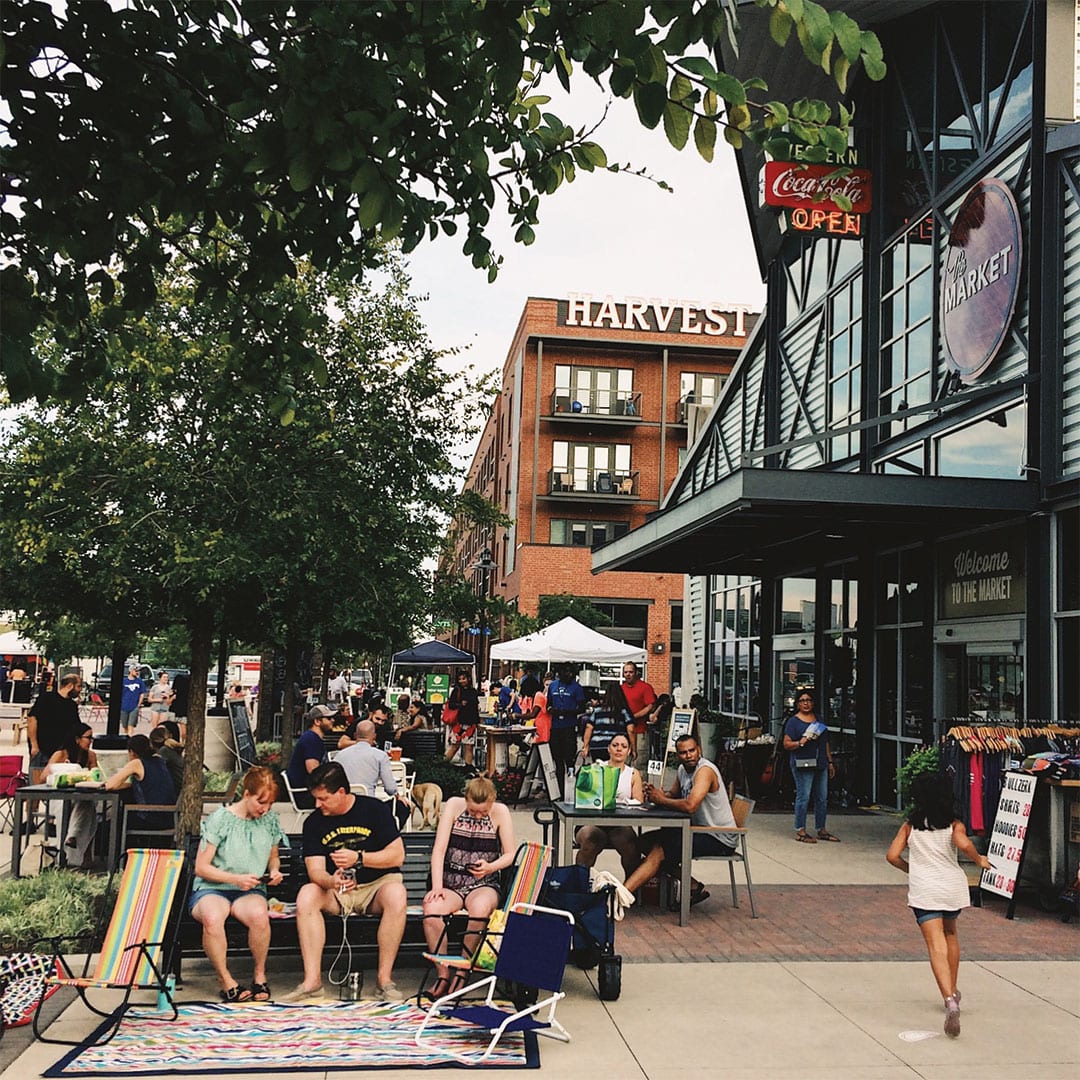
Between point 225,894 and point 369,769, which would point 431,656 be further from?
point 225,894

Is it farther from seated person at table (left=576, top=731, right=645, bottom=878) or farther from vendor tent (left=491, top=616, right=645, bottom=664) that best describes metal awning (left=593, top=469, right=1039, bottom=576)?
seated person at table (left=576, top=731, right=645, bottom=878)

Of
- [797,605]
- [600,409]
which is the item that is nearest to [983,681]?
[797,605]

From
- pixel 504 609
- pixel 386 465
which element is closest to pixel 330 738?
pixel 504 609

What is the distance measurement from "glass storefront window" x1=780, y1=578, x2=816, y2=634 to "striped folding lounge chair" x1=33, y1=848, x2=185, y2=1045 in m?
14.2

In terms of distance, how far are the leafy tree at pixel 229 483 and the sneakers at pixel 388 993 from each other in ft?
18.5

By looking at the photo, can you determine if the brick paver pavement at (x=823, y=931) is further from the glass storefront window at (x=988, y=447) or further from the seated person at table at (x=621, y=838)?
the glass storefront window at (x=988, y=447)

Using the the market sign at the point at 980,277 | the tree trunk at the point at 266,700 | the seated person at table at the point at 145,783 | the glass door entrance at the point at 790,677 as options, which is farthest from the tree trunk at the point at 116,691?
the the market sign at the point at 980,277

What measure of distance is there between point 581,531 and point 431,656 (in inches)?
963

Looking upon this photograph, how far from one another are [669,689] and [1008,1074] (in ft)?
145

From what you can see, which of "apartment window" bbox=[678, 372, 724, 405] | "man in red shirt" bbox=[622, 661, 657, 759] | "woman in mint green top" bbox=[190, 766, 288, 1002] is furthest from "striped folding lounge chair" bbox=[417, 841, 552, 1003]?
"apartment window" bbox=[678, 372, 724, 405]

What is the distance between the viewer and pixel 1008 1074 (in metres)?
5.91

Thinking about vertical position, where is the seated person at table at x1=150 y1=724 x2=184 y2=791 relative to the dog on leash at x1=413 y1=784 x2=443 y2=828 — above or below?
above

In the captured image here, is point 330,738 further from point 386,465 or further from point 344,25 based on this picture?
point 344,25

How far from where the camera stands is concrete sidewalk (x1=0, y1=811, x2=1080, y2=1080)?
600 cm
